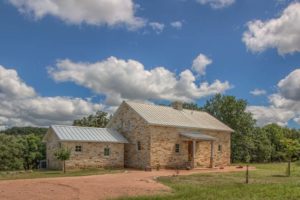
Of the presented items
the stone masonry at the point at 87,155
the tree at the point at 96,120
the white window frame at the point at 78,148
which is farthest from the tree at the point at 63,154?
the tree at the point at 96,120

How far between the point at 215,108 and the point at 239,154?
7.07 m

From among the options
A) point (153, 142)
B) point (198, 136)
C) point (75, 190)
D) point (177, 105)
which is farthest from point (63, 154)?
point (177, 105)

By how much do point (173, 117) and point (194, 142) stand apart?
3384mm

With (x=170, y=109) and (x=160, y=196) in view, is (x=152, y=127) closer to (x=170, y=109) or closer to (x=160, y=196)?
(x=170, y=109)

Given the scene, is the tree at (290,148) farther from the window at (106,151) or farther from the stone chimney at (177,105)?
the window at (106,151)

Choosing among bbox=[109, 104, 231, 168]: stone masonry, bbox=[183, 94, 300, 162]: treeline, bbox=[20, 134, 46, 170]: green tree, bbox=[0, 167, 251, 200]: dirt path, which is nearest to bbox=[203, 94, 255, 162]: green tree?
bbox=[183, 94, 300, 162]: treeline

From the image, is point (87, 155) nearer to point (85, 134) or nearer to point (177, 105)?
point (85, 134)

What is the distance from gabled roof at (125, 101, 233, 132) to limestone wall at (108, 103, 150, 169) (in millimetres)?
735

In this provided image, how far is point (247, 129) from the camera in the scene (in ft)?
175

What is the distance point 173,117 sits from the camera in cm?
3688

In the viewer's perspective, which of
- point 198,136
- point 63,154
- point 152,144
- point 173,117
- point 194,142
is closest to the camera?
point 63,154

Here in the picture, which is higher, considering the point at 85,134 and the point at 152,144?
the point at 85,134

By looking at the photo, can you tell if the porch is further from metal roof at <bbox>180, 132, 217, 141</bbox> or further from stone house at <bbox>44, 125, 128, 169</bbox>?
stone house at <bbox>44, 125, 128, 169</bbox>

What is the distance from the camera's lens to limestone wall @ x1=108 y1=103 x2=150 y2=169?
33334 millimetres
